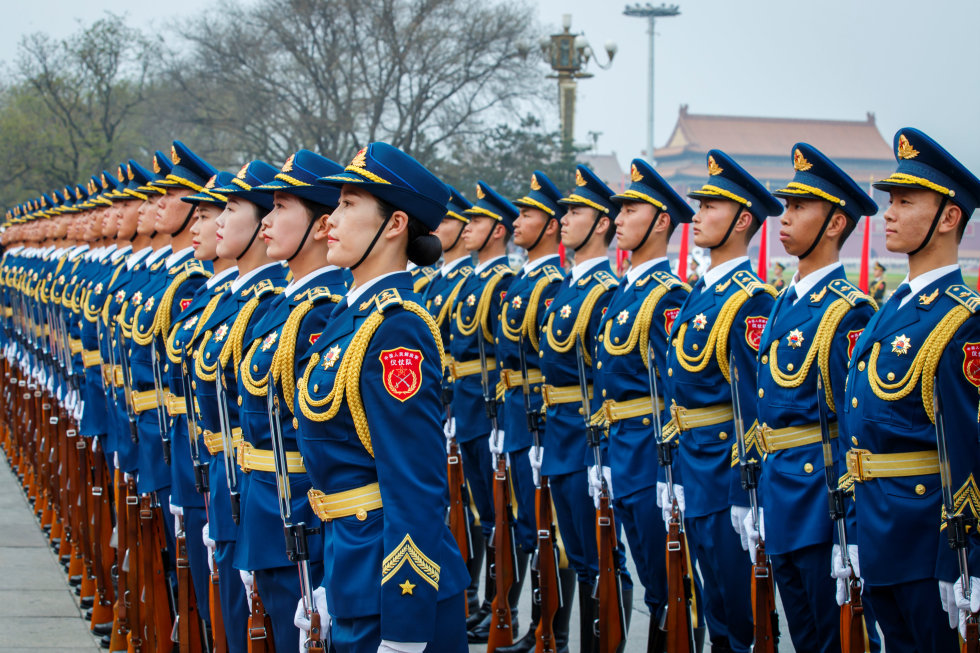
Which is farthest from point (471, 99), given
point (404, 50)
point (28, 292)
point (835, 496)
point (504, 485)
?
point (835, 496)

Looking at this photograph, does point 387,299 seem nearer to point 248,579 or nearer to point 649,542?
point 248,579

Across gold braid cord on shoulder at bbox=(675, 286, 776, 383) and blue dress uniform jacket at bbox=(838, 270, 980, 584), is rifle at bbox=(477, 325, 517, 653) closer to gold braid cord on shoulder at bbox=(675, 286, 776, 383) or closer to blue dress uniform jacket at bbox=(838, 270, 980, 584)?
gold braid cord on shoulder at bbox=(675, 286, 776, 383)

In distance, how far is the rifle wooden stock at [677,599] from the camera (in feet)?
14.4

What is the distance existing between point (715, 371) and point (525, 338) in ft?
5.18

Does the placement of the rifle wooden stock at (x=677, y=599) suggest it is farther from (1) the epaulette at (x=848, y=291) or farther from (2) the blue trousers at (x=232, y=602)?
(2) the blue trousers at (x=232, y=602)

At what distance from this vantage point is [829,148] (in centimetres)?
4672

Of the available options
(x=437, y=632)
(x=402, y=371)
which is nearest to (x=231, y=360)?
(x=402, y=371)

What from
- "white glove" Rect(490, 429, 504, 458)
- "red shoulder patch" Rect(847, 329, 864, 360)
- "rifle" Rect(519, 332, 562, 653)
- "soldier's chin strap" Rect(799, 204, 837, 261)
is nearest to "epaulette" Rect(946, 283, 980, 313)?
"red shoulder patch" Rect(847, 329, 864, 360)

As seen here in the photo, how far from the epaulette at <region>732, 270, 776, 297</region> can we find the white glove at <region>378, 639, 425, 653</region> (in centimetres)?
227

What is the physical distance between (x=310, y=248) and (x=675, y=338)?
1721mm

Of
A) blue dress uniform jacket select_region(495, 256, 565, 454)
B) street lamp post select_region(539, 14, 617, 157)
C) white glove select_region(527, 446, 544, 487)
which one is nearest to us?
white glove select_region(527, 446, 544, 487)

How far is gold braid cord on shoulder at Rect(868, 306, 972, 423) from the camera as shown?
3.36m

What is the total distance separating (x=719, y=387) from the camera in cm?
452

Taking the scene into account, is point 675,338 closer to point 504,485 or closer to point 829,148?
point 504,485
